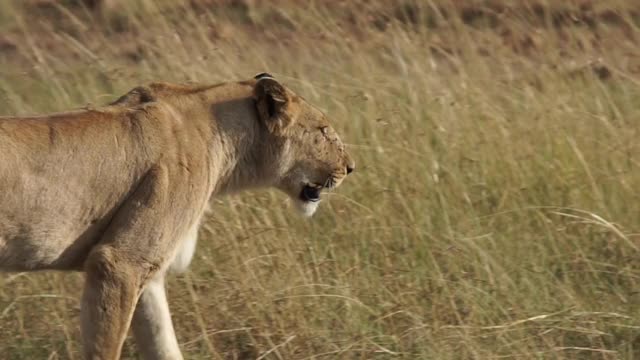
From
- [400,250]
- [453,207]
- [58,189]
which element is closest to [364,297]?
[400,250]

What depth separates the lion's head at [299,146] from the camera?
5172mm

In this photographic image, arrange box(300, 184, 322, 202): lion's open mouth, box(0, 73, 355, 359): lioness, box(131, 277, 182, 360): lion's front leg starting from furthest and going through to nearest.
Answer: box(300, 184, 322, 202): lion's open mouth < box(131, 277, 182, 360): lion's front leg < box(0, 73, 355, 359): lioness

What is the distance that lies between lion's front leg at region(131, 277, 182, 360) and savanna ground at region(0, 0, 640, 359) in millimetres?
223

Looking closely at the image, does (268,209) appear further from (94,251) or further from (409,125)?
(94,251)

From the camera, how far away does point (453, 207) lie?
21.1ft

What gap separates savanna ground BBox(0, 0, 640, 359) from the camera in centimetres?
538

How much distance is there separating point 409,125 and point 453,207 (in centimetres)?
81

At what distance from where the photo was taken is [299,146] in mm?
5289

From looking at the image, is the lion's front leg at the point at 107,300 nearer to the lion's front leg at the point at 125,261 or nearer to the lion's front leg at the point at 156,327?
the lion's front leg at the point at 125,261

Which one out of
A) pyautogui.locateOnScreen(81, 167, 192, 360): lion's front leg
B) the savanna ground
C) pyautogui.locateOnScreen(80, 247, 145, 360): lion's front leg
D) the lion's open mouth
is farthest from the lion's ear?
pyautogui.locateOnScreen(80, 247, 145, 360): lion's front leg

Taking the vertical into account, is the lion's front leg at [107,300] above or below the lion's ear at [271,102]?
below

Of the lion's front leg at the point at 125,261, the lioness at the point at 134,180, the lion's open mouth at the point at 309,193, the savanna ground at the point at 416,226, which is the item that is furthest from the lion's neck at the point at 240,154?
the savanna ground at the point at 416,226

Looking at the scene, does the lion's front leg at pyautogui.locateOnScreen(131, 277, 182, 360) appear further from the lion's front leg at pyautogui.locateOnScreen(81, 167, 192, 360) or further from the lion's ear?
the lion's ear

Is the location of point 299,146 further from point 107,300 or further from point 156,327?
point 107,300
